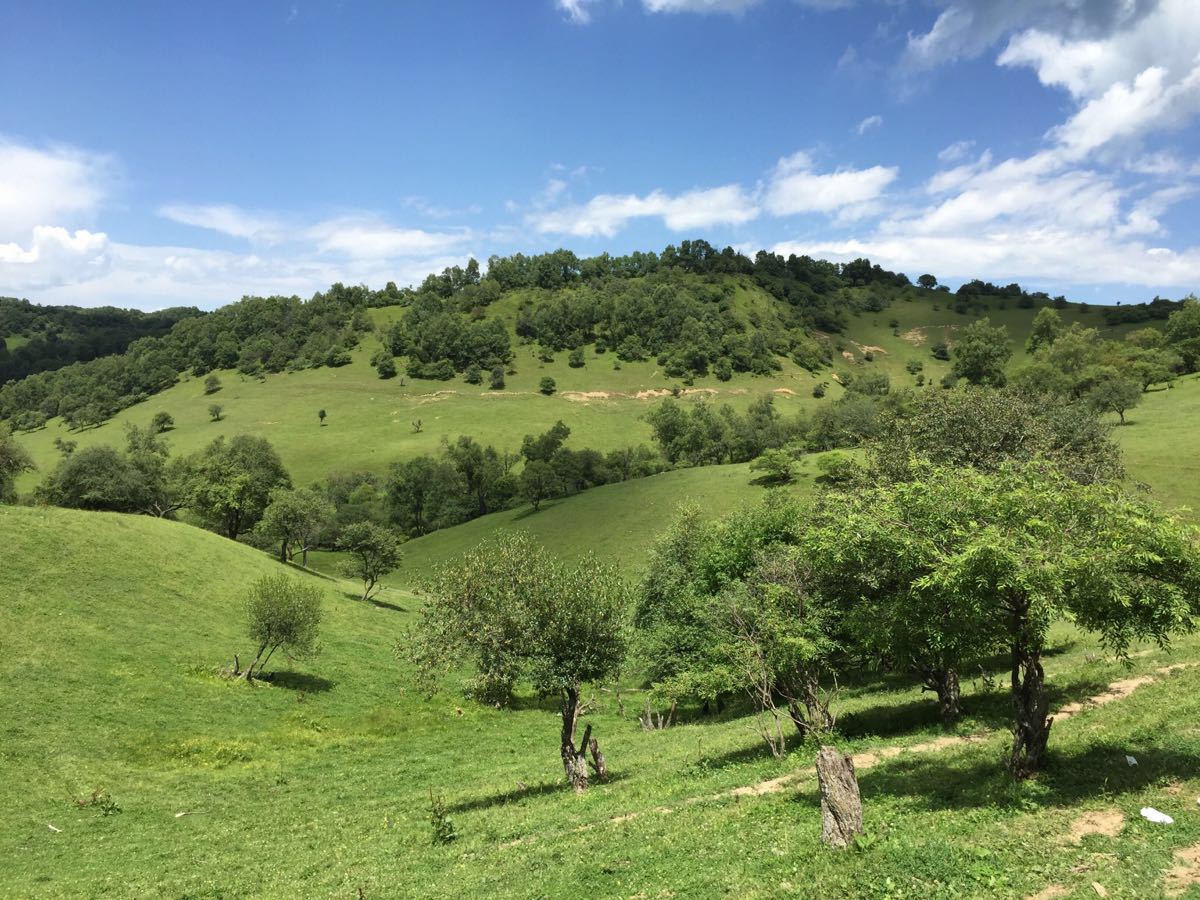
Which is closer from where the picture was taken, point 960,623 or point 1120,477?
point 960,623

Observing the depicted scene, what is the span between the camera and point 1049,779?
57.0 feet

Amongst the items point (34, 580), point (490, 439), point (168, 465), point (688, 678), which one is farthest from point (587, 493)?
point (688, 678)

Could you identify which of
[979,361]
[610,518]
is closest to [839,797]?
[610,518]

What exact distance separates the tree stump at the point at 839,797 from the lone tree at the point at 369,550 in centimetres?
7160

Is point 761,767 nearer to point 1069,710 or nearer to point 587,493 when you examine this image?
point 1069,710

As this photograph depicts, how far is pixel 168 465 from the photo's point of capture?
117125 mm

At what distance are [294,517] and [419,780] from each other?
58900 millimetres

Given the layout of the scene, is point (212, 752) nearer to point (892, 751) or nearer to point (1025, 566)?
point (892, 751)

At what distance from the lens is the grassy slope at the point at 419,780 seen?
47.9 ft

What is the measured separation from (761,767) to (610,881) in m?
11.9

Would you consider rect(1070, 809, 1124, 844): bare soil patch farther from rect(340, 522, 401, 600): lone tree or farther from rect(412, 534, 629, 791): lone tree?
rect(340, 522, 401, 600): lone tree

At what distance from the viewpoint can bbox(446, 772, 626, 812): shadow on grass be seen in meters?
27.5

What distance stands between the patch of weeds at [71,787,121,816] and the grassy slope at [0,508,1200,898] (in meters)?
0.34

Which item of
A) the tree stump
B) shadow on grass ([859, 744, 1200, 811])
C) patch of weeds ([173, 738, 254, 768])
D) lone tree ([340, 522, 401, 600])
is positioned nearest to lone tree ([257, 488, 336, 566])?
lone tree ([340, 522, 401, 600])
